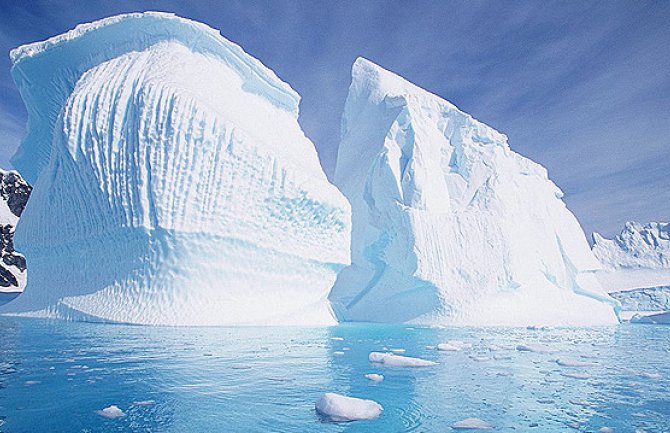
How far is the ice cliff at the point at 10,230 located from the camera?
23.4 metres

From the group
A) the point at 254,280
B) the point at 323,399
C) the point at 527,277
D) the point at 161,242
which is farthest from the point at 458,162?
the point at 323,399

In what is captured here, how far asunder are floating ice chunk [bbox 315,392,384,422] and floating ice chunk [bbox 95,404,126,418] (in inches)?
57.3

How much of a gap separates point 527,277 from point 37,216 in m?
17.4

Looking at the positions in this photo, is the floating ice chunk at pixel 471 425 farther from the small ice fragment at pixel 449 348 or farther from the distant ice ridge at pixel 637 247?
the distant ice ridge at pixel 637 247

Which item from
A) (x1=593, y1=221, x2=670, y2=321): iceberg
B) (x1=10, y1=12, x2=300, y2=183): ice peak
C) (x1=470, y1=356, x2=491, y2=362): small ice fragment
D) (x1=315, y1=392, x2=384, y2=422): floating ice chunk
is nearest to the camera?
(x1=315, y1=392, x2=384, y2=422): floating ice chunk

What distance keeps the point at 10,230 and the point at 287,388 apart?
2852cm

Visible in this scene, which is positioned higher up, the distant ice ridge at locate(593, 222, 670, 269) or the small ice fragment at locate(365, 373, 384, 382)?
the distant ice ridge at locate(593, 222, 670, 269)

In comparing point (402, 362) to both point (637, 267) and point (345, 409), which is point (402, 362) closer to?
point (345, 409)

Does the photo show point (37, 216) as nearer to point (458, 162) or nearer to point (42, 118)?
point (42, 118)

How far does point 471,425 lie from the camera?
3.05 metres

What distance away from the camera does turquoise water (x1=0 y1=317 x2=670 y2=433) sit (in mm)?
3041

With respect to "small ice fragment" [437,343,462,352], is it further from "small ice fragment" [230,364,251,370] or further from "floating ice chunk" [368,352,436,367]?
"small ice fragment" [230,364,251,370]

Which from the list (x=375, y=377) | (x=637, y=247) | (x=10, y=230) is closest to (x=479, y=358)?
A: (x=375, y=377)

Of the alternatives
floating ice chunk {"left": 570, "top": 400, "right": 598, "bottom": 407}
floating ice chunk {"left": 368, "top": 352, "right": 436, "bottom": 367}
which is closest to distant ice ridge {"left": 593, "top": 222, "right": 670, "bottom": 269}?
floating ice chunk {"left": 368, "top": 352, "right": 436, "bottom": 367}
